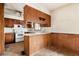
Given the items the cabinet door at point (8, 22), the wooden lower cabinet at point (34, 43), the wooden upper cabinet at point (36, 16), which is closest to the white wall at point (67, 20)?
the wooden upper cabinet at point (36, 16)

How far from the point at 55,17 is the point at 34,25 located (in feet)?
1.80

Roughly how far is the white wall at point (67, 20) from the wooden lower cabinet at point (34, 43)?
1.50 feet

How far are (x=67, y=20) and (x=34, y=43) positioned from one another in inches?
39.9

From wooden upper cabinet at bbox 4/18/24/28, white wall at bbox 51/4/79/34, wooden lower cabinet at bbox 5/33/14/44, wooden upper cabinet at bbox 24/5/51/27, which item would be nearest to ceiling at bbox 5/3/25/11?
wooden upper cabinet at bbox 24/5/51/27

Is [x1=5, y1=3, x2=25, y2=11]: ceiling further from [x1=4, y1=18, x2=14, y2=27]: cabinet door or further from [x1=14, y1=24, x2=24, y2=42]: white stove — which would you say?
[x1=14, y1=24, x2=24, y2=42]: white stove

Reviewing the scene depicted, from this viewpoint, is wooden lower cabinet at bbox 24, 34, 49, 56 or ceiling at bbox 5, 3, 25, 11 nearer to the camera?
ceiling at bbox 5, 3, 25, 11

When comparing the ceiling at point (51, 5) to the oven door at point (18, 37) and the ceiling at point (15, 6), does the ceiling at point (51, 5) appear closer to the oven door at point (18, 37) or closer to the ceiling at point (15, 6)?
the ceiling at point (15, 6)

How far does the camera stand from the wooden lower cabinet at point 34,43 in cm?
196

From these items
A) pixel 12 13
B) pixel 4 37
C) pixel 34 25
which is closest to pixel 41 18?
pixel 34 25

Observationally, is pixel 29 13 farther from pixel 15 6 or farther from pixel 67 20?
pixel 67 20

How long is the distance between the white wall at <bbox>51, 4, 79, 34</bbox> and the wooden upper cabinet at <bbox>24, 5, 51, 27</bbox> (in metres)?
0.15

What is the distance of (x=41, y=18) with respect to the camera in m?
2.17

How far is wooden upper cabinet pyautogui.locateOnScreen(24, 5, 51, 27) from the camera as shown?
1.77 m

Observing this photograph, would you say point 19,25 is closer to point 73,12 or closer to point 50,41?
point 50,41
